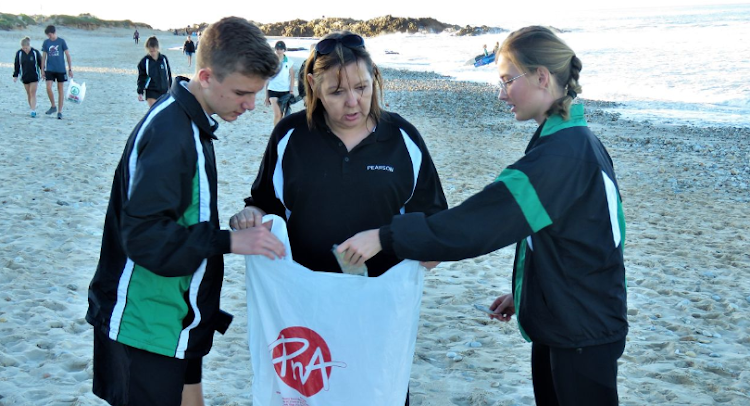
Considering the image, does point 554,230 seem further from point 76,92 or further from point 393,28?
point 393,28

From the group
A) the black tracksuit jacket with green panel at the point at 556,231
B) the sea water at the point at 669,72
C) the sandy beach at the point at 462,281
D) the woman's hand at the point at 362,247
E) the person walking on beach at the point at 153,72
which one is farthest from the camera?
the sea water at the point at 669,72

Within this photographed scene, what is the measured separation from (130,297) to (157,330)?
0.14m

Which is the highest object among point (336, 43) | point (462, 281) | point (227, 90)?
point (336, 43)

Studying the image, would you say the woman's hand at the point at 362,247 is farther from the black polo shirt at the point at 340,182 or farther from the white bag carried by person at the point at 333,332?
the black polo shirt at the point at 340,182

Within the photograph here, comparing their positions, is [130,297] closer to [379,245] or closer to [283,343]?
[283,343]

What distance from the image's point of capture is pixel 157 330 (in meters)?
2.17

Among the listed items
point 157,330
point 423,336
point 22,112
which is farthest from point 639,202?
point 22,112

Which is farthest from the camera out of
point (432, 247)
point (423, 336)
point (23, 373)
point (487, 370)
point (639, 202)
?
point (639, 202)

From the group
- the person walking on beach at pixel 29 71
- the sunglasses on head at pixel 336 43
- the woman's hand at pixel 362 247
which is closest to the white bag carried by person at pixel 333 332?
the woman's hand at pixel 362 247

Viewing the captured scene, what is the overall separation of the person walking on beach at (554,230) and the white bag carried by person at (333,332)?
7.2 inches

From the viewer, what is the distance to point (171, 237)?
2.05 m

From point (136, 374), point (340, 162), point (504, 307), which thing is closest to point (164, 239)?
point (136, 374)

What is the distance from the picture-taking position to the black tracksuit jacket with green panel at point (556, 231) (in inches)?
79.4

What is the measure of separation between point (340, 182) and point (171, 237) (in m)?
0.67
